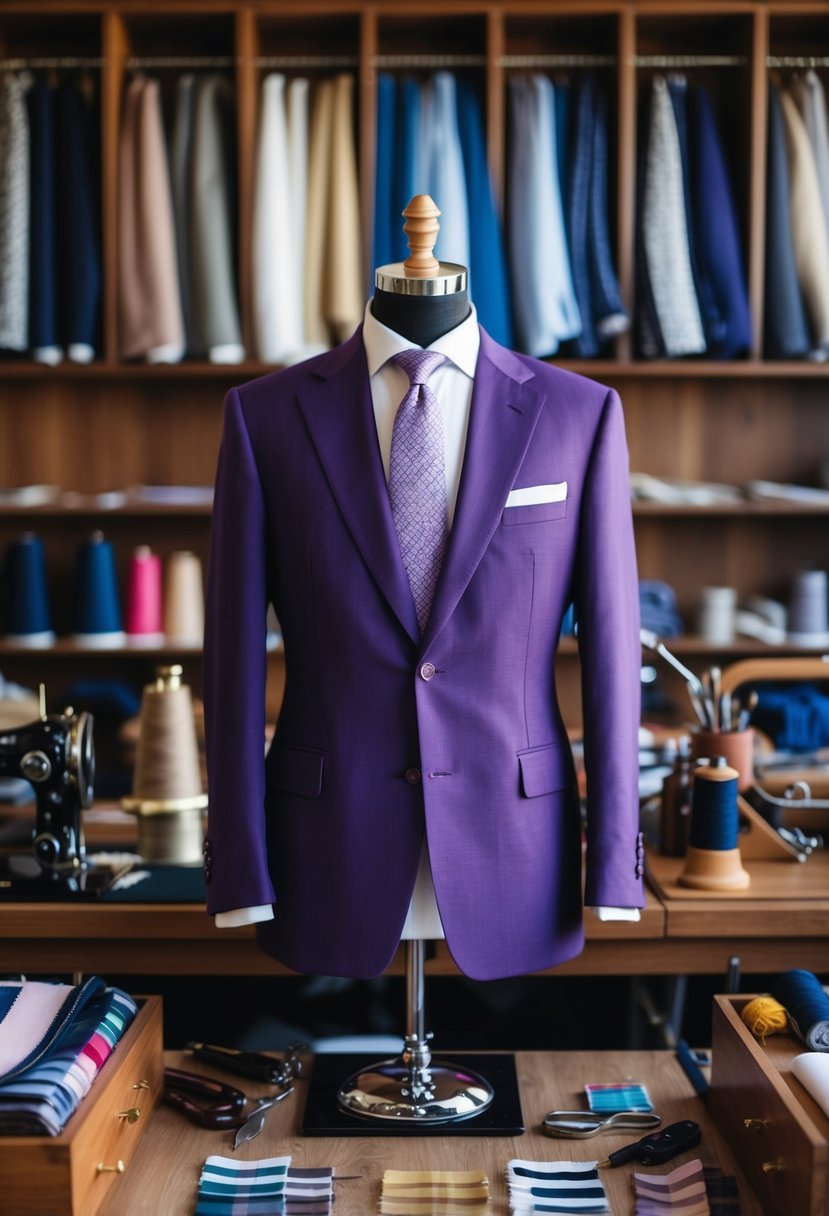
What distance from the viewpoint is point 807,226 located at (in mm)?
3598

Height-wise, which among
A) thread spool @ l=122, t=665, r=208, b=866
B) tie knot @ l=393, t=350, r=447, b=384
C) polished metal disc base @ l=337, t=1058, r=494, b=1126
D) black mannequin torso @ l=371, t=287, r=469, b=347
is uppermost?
black mannequin torso @ l=371, t=287, r=469, b=347

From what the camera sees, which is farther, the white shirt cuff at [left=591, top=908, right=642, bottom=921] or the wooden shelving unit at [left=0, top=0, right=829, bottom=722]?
the wooden shelving unit at [left=0, top=0, right=829, bottom=722]

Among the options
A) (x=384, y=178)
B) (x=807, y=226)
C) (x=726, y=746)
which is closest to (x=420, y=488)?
(x=726, y=746)

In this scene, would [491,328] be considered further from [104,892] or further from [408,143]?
[104,892]

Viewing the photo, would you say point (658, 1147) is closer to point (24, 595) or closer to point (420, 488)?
point (420, 488)

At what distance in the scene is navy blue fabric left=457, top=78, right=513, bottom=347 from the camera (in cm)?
350

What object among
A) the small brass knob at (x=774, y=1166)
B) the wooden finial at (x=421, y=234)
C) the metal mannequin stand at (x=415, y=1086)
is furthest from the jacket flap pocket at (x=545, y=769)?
the wooden finial at (x=421, y=234)

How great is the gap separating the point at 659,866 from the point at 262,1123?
0.86 meters

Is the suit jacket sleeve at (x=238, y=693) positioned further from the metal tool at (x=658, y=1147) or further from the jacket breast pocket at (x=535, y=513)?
the metal tool at (x=658, y=1147)

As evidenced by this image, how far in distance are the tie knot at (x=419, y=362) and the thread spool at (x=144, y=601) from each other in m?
2.23

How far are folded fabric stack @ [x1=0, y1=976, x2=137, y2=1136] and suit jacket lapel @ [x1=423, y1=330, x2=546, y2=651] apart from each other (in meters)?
0.59

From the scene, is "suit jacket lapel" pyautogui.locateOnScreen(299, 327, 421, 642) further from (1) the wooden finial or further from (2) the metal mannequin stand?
(2) the metal mannequin stand

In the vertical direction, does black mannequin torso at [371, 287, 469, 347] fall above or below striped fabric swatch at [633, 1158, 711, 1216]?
above

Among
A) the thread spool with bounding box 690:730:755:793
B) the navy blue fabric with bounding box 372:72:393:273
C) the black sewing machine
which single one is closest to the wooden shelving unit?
the navy blue fabric with bounding box 372:72:393:273
